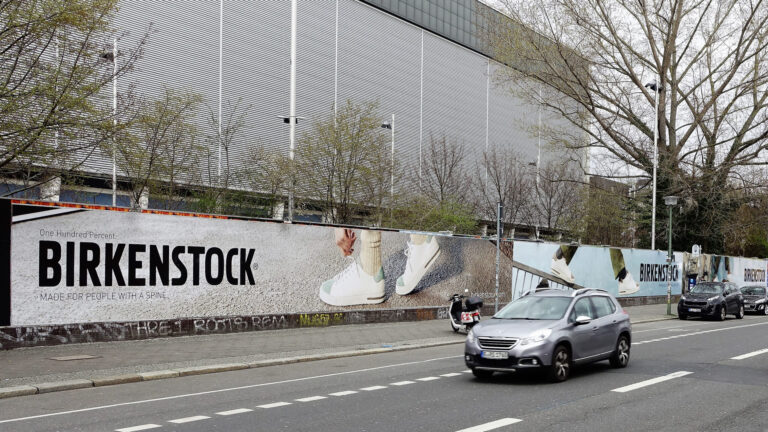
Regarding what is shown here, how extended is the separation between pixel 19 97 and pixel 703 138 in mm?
40145

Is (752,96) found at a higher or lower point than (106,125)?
higher

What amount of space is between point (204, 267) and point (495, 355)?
913cm

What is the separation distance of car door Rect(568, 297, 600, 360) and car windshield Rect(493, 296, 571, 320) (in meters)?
0.21

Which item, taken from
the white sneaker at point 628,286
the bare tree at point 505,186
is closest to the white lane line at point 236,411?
the white sneaker at point 628,286

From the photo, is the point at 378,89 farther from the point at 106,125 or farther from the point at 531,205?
the point at 106,125

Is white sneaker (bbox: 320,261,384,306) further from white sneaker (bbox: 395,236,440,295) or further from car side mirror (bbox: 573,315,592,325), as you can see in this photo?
car side mirror (bbox: 573,315,592,325)

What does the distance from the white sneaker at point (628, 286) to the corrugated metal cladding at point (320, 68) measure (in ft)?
43.8

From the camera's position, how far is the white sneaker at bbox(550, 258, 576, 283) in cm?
3173

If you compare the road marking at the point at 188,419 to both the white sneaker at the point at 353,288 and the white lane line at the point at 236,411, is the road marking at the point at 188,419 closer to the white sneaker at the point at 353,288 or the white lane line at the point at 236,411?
the white lane line at the point at 236,411

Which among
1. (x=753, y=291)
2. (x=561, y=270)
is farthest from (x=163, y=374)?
(x=753, y=291)

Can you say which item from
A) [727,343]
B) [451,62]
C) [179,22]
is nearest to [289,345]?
[727,343]

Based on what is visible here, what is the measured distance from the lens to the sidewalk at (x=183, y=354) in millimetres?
12031

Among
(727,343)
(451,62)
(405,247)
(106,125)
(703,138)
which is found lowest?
(727,343)

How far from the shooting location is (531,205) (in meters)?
56.2
